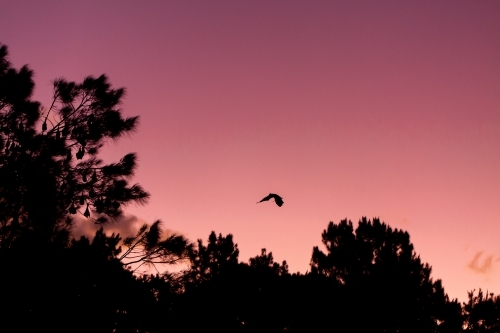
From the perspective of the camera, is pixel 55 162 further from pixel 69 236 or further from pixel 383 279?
pixel 383 279

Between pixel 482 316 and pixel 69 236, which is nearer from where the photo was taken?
pixel 69 236

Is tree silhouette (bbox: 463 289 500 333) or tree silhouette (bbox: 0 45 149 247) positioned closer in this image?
tree silhouette (bbox: 0 45 149 247)

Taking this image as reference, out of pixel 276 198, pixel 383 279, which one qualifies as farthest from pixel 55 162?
pixel 383 279

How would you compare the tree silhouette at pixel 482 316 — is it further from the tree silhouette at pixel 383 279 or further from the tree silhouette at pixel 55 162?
the tree silhouette at pixel 55 162

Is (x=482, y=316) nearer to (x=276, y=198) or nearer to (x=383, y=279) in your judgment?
(x=383, y=279)

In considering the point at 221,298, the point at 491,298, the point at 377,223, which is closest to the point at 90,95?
the point at 221,298

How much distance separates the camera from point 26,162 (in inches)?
294

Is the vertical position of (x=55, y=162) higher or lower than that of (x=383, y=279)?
lower

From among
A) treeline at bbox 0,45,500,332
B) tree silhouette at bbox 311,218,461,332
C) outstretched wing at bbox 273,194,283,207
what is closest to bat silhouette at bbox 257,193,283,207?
outstretched wing at bbox 273,194,283,207

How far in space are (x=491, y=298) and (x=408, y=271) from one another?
6903mm

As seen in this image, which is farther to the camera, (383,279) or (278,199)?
(383,279)

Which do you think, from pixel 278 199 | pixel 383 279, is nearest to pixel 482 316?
pixel 383 279

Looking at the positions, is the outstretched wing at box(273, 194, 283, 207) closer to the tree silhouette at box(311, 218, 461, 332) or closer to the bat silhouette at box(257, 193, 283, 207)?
the bat silhouette at box(257, 193, 283, 207)

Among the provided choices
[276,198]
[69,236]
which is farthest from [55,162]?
[276,198]
